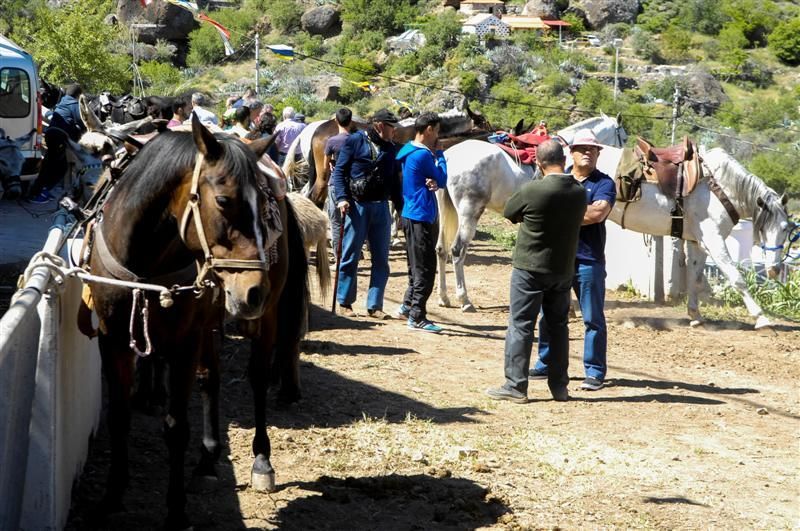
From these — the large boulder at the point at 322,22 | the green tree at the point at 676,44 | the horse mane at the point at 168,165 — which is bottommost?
the horse mane at the point at 168,165

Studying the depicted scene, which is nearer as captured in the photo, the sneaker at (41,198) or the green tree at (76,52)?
the sneaker at (41,198)

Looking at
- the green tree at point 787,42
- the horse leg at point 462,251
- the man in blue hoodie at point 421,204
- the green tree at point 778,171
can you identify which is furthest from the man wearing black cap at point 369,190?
the green tree at point 787,42

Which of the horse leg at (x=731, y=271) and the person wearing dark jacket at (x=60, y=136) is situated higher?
the person wearing dark jacket at (x=60, y=136)

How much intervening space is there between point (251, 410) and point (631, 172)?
6.29 metres

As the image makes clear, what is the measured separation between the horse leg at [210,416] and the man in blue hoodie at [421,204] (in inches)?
191

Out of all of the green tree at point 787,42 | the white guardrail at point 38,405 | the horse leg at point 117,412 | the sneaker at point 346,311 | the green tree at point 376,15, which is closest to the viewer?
the white guardrail at point 38,405

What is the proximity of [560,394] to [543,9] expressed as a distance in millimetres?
88565

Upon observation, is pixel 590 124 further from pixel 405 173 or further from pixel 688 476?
pixel 688 476

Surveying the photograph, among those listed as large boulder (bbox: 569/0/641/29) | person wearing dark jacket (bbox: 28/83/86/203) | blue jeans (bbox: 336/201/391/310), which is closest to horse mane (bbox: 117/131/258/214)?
blue jeans (bbox: 336/201/391/310)

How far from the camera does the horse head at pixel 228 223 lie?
4.12 meters

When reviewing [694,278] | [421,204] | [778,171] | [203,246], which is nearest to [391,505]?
[203,246]

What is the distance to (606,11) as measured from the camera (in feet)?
302

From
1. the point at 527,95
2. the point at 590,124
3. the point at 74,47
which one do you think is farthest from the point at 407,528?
the point at 527,95

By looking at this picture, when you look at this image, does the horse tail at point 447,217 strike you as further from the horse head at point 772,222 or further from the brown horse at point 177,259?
the brown horse at point 177,259
